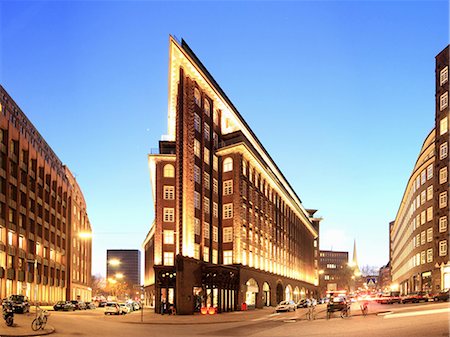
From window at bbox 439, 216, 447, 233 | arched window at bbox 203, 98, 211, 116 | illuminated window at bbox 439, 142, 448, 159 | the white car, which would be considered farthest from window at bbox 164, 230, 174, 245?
illuminated window at bbox 439, 142, 448, 159

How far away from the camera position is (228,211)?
7219 cm

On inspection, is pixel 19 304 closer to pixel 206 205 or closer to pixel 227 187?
pixel 206 205

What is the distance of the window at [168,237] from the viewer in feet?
213

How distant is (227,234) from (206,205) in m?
6.01

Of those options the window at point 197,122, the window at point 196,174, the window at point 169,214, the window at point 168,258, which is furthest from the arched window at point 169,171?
the window at point 168,258

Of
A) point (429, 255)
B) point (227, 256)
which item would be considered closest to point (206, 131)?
point (227, 256)

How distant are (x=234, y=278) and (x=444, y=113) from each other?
3986cm

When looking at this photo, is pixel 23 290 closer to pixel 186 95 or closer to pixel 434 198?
pixel 186 95

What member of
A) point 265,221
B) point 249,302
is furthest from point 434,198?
point 249,302

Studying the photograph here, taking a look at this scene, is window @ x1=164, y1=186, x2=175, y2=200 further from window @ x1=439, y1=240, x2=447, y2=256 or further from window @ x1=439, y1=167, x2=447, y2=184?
window @ x1=439, y1=240, x2=447, y2=256

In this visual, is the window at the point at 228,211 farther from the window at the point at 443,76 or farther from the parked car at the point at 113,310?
the window at the point at 443,76

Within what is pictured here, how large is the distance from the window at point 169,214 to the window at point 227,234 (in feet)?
31.4

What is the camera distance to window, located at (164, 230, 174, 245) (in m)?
64.8

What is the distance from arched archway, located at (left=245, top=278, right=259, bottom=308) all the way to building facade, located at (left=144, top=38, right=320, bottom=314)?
15 centimetres
